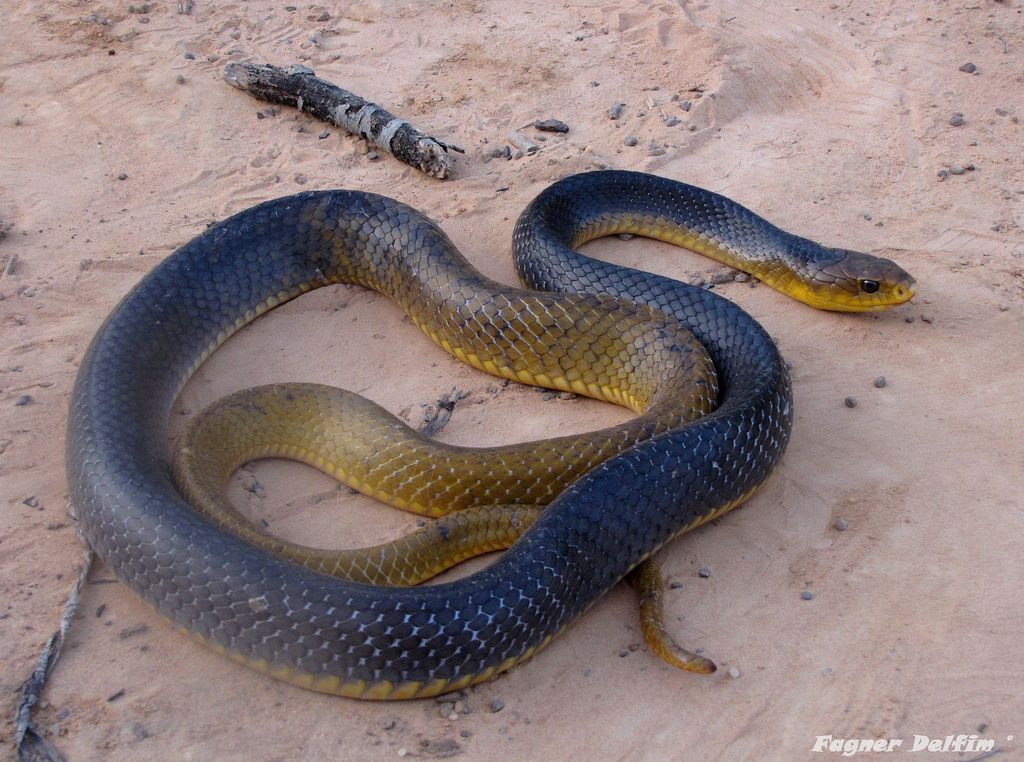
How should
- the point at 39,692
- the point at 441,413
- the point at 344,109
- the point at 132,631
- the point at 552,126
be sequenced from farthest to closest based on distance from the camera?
the point at 552,126 → the point at 344,109 → the point at 441,413 → the point at 132,631 → the point at 39,692

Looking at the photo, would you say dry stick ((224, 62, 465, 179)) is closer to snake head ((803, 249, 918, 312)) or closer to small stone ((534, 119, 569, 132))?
small stone ((534, 119, 569, 132))

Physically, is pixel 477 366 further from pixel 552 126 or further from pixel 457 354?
pixel 552 126

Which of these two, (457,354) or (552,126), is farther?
(552,126)

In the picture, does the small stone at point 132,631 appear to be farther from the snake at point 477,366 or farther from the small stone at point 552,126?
the small stone at point 552,126

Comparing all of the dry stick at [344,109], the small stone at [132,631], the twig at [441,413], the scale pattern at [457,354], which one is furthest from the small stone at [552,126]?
the small stone at [132,631]

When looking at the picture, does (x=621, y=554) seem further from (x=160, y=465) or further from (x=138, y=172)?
(x=138, y=172)

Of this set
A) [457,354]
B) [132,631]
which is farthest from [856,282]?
[132,631]

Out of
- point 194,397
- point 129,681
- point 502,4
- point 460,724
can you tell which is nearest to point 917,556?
point 460,724
